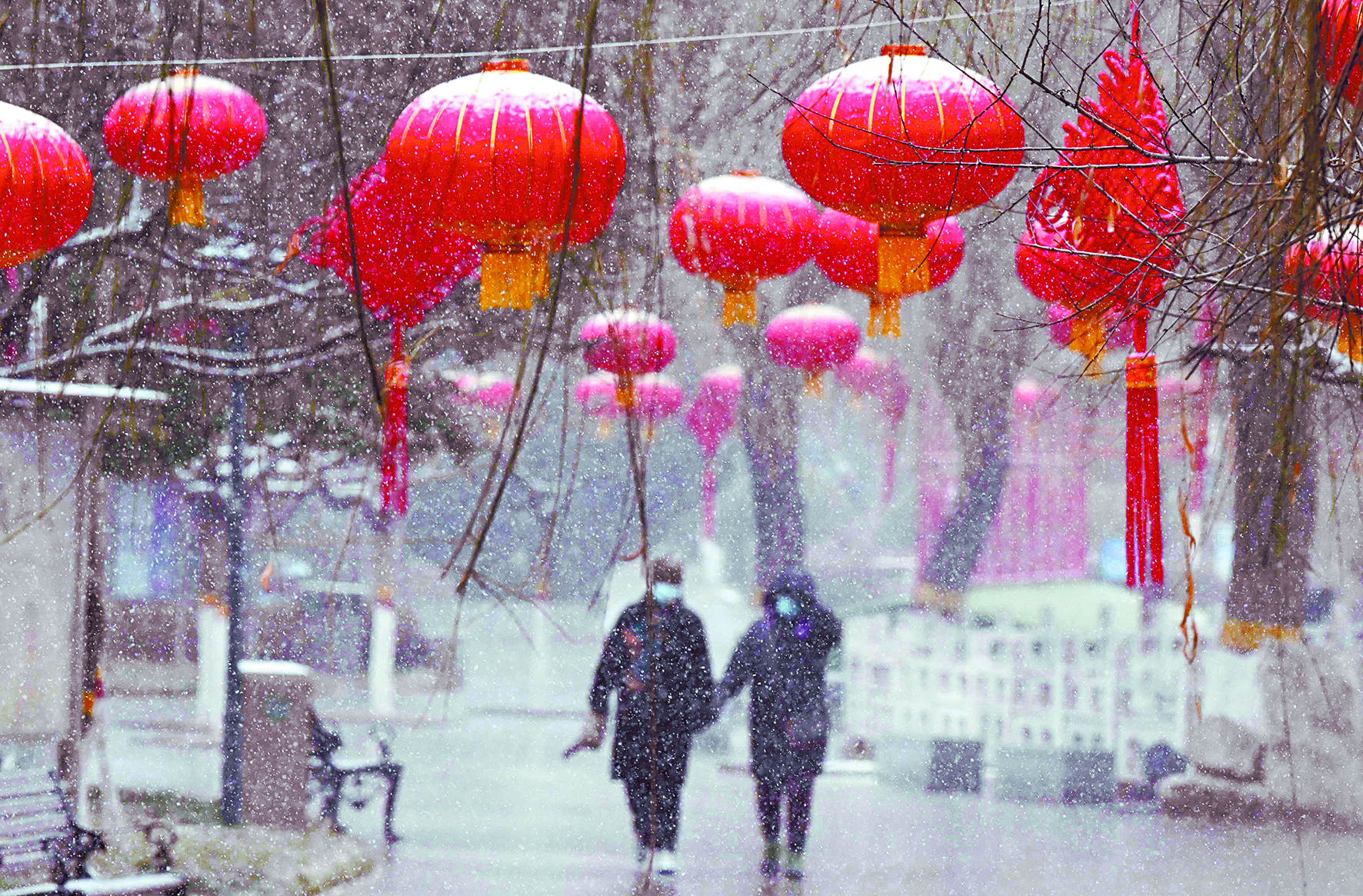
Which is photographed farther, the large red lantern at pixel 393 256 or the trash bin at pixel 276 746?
the trash bin at pixel 276 746

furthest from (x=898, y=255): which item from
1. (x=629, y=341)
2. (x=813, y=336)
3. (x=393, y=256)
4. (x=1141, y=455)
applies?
(x=813, y=336)

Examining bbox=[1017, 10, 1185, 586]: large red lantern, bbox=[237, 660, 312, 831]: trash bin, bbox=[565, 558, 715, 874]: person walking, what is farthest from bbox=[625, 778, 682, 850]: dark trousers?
bbox=[1017, 10, 1185, 586]: large red lantern

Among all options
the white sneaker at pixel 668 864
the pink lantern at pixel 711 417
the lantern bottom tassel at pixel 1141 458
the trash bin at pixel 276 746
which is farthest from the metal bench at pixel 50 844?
the lantern bottom tassel at pixel 1141 458

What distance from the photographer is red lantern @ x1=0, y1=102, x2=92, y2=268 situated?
1.09 m

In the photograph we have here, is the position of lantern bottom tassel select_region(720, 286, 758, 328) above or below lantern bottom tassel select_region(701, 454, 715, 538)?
above

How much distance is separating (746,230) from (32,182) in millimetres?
653

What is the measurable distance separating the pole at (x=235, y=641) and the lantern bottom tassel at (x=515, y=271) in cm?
162

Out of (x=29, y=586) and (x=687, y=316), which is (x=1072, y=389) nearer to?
(x=687, y=316)

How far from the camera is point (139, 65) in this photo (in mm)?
2070

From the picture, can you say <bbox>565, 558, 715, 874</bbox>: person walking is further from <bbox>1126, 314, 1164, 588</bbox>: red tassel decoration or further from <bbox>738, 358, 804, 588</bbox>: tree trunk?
<bbox>1126, 314, 1164, 588</bbox>: red tassel decoration

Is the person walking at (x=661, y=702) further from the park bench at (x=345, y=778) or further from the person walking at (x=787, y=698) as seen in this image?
the park bench at (x=345, y=778)

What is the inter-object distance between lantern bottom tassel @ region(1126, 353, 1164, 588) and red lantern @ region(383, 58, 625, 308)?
0.46 metres

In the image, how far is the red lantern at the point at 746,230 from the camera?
1347mm

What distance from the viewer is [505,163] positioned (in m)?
0.97
